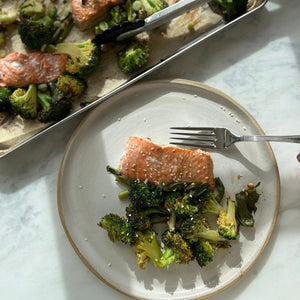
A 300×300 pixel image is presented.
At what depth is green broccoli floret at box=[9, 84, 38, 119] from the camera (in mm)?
3000

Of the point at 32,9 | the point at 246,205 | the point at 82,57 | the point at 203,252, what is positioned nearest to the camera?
the point at 203,252

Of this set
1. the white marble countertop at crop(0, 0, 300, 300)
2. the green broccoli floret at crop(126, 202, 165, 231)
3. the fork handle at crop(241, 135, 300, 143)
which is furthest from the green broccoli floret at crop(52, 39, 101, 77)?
the fork handle at crop(241, 135, 300, 143)

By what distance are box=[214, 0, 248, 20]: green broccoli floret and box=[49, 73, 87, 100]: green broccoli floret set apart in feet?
3.89

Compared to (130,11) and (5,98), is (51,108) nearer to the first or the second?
(5,98)

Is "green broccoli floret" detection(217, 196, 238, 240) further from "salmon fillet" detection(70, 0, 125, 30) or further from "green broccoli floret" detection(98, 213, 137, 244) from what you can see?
"salmon fillet" detection(70, 0, 125, 30)

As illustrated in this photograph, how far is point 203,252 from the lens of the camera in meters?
2.80

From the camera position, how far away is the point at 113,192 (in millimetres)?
3039

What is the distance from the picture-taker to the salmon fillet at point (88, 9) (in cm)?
307

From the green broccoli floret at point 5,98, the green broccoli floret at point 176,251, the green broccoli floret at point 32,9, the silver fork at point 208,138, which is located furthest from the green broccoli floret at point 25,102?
the green broccoli floret at point 176,251

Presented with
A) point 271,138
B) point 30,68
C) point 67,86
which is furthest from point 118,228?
point 30,68

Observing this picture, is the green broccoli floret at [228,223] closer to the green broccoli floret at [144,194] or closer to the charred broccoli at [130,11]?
the green broccoli floret at [144,194]

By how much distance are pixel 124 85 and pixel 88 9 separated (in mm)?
645

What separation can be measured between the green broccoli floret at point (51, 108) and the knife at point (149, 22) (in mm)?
539

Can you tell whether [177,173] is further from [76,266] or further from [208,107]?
[76,266]
